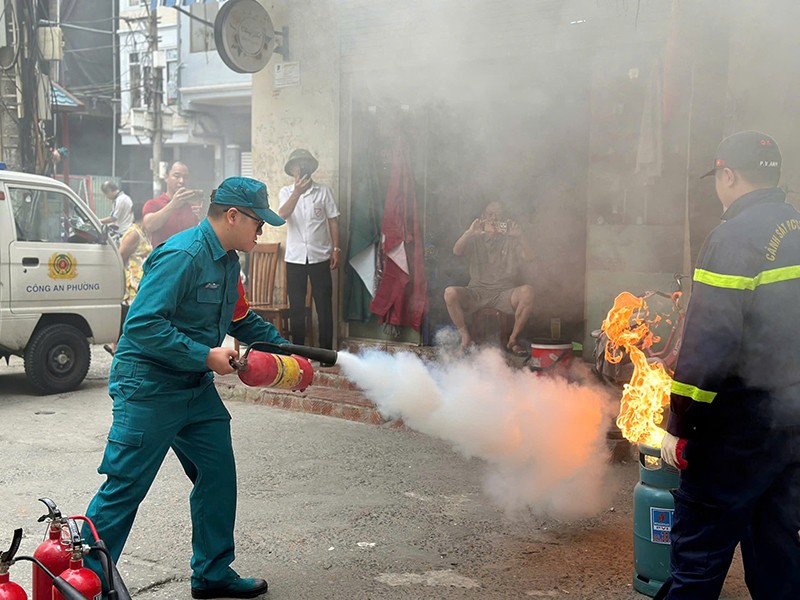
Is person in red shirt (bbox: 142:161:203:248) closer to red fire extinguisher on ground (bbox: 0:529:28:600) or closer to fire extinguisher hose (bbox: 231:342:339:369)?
fire extinguisher hose (bbox: 231:342:339:369)

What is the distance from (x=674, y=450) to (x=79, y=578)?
2031mm

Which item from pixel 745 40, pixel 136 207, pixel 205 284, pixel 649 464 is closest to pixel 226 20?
pixel 745 40

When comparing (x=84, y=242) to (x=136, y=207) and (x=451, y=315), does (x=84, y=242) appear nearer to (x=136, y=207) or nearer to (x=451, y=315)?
(x=451, y=315)

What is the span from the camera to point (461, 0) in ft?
23.4

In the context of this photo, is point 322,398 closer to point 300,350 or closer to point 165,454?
point 300,350

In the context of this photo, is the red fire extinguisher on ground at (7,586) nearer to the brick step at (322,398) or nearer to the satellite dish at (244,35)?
the brick step at (322,398)

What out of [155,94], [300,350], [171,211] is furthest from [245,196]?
[155,94]

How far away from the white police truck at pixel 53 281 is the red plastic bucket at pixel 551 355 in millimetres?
4342

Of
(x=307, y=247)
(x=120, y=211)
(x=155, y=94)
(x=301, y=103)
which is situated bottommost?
(x=307, y=247)

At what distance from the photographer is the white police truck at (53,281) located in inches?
301

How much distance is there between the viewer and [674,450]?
3.04 metres

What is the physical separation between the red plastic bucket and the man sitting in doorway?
0.79 m

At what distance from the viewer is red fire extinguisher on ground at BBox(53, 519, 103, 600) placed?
2.47 metres

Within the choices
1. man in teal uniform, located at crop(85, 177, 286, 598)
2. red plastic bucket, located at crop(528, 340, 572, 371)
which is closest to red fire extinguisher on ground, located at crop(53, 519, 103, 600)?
man in teal uniform, located at crop(85, 177, 286, 598)
